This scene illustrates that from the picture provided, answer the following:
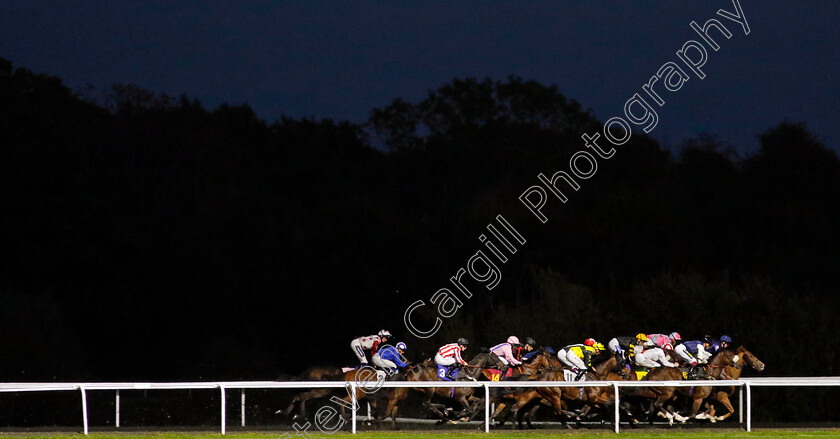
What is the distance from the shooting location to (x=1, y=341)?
2381cm

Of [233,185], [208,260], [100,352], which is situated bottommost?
[100,352]

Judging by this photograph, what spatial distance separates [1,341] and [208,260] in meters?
11.0

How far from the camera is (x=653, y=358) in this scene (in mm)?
14867

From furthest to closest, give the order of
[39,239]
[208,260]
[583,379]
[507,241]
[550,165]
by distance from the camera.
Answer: [550,165]
[507,241]
[208,260]
[39,239]
[583,379]

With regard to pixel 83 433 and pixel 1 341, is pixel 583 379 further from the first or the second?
pixel 1 341

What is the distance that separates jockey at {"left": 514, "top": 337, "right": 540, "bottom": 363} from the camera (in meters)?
15.1

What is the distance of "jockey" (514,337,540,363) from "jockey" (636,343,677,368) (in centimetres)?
143

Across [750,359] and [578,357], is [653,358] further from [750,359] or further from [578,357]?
[750,359]

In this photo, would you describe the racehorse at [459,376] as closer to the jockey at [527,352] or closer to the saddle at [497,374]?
the saddle at [497,374]

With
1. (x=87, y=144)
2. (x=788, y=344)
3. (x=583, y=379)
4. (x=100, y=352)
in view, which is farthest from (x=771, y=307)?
(x=87, y=144)

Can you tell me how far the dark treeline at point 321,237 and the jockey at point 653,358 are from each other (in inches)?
403

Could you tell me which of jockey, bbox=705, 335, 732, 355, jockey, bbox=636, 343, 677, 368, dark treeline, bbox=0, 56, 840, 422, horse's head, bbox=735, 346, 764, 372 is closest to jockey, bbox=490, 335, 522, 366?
jockey, bbox=636, 343, 677, 368

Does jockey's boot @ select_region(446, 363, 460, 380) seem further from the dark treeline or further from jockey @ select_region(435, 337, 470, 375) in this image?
the dark treeline

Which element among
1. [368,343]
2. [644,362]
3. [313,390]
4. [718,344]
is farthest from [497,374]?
[718,344]
